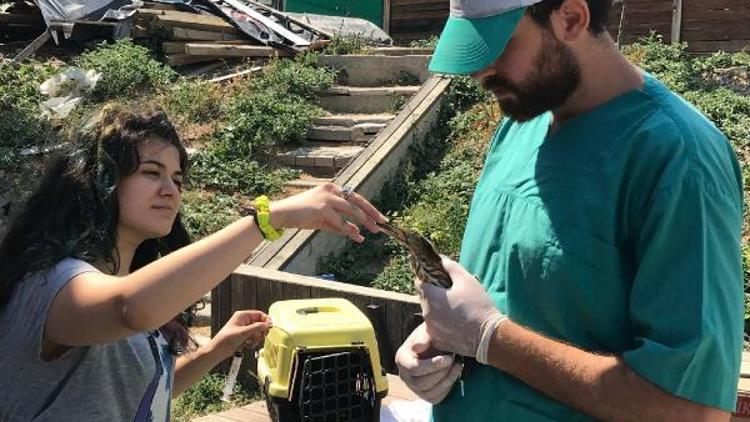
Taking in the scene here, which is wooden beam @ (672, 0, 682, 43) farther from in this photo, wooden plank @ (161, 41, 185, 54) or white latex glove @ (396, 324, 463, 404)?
white latex glove @ (396, 324, 463, 404)

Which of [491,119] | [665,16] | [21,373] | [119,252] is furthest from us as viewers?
[665,16]

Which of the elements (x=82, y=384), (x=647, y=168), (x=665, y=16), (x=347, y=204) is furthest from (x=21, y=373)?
(x=665, y=16)

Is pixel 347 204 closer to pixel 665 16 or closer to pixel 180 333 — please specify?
pixel 180 333

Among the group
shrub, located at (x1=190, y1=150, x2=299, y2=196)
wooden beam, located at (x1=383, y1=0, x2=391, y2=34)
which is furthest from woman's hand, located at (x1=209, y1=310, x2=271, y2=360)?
wooden beam, located at (x1=383, y1=0, x2=391, y2=34)

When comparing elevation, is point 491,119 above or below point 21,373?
below

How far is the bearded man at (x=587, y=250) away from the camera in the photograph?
1.19 meters

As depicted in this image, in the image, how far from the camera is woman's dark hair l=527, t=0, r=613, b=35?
1.37 m

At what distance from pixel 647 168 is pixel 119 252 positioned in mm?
1331

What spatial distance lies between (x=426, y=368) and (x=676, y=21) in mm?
9707

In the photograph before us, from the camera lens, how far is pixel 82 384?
174 cm

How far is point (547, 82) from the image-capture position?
1.39 metres

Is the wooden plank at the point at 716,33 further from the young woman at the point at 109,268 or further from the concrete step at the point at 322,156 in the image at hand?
the young woman at the point at 109,268

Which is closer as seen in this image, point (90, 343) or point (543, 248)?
point (543, 248)

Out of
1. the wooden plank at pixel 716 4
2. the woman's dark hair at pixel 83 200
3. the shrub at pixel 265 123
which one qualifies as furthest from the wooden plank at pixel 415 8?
the woman's dark hair at pixel 83 200
